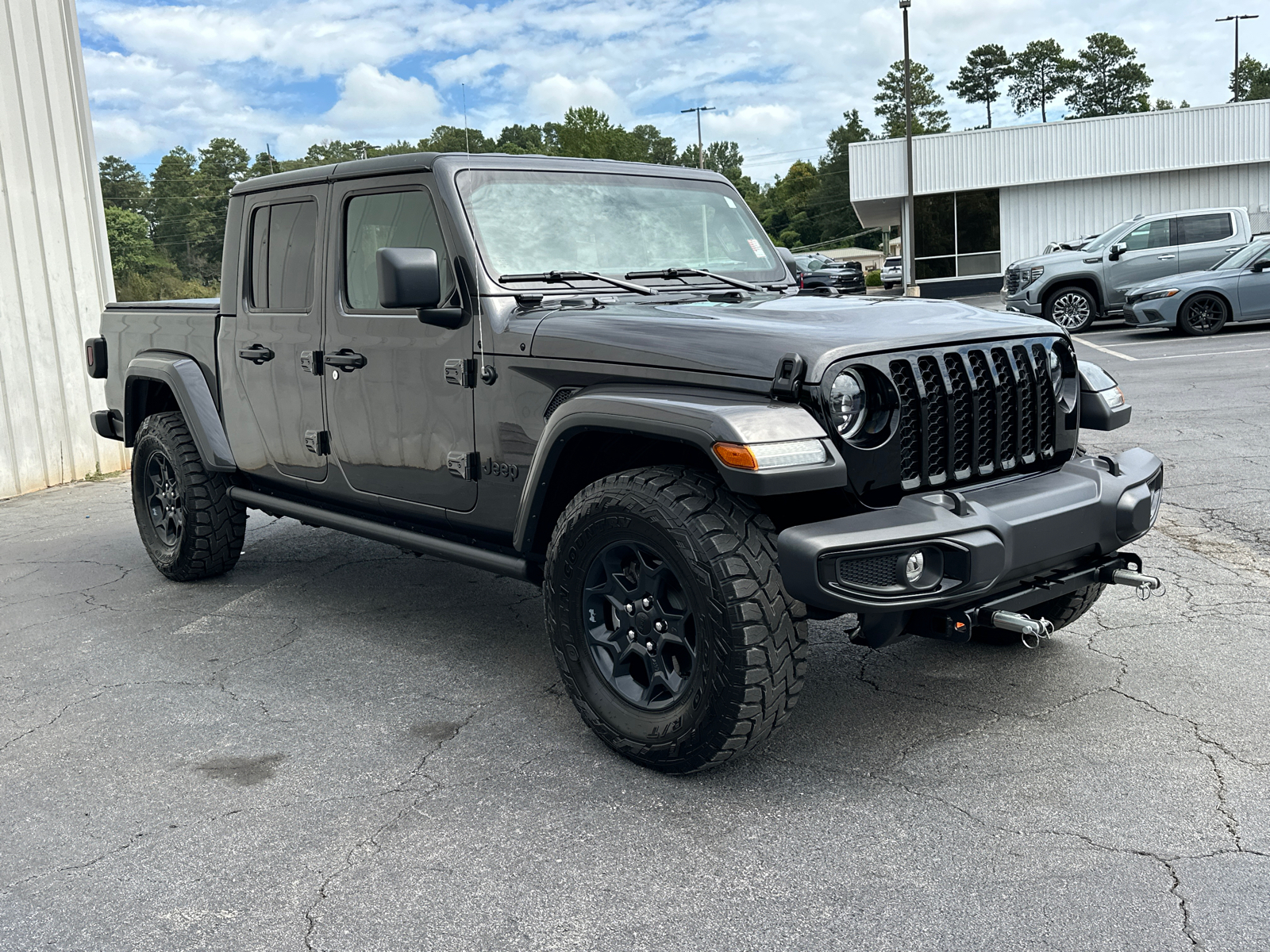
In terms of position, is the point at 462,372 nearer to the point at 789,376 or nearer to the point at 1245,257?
the point at 789,376

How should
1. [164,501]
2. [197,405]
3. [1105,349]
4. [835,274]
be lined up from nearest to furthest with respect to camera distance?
[197,405]
[164,501]
[1105,349]
[835,274]

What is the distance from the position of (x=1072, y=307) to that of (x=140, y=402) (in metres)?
15.0

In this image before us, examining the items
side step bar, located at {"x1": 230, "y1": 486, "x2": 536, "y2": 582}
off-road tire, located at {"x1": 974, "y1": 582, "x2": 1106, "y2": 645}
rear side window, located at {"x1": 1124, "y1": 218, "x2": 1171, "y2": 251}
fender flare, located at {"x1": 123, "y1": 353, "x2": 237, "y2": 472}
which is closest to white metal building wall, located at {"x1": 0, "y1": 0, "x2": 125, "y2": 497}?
fender flare, located at {"x1": 123, "y1": 353, "x2": 237, "y2": 472}

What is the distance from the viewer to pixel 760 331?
331 cm

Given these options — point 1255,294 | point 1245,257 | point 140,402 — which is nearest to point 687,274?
point 140,402

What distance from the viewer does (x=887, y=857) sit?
2.94 m

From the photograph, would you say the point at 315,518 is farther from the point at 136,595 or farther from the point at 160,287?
the point at 160,287

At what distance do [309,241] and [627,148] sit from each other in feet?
245

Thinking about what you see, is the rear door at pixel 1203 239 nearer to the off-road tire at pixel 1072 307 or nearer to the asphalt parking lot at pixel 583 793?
the off-road tire at pixel 1072 307

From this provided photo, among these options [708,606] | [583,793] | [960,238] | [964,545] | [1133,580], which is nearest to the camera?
[964,545]

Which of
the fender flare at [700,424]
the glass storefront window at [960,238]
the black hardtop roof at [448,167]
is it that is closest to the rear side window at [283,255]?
the black hardtop roof at [448,167]

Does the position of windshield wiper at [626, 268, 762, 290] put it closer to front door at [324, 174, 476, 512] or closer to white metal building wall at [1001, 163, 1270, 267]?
front door at [324, 174, 476, 512]

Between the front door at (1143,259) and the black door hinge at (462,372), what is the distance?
50.8ft

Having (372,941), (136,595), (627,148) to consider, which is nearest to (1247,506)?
(372,941)
